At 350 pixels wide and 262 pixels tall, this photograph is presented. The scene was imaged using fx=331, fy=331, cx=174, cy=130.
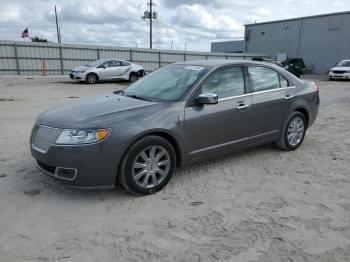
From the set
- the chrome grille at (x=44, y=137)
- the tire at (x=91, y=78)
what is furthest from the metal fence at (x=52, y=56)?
the chrome grille at (x=44, y=137)

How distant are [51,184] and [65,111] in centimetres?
93

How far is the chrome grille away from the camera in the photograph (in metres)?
3.64

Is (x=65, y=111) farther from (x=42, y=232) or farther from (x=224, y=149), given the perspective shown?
(x=224, y=149)

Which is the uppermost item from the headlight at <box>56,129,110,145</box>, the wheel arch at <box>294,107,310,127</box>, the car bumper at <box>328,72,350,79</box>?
the headlight at <box>56,129,110,145</box>

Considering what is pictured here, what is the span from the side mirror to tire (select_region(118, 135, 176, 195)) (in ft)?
2.23

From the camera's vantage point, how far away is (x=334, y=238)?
3049 mm

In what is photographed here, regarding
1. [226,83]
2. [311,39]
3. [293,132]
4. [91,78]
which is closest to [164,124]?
[226,83]

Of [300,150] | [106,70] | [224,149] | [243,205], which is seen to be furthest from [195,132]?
[106,70]

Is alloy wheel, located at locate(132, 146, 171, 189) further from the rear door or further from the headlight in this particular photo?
the rear door

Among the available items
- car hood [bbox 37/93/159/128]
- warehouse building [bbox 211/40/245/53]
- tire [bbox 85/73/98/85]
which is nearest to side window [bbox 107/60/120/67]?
tire [bbox 85/73/98/85]

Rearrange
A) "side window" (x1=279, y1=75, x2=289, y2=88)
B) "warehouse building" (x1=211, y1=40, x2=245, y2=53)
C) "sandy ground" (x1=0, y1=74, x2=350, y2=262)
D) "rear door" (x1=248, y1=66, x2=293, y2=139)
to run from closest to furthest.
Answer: "sandy ground" (x1=0, y1=74, x2=350, y2=262) < "rear door" (x1=248, y1=66, x2=293, y2=139) < "side window" (x1=279, y1=75, x2=289, y2=88) < "warehouse building" (x1=211, y1=40, x2=245, y2=53)

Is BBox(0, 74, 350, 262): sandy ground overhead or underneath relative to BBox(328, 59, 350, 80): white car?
underneath

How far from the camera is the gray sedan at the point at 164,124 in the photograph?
3.55 metres

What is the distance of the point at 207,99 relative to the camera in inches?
161
